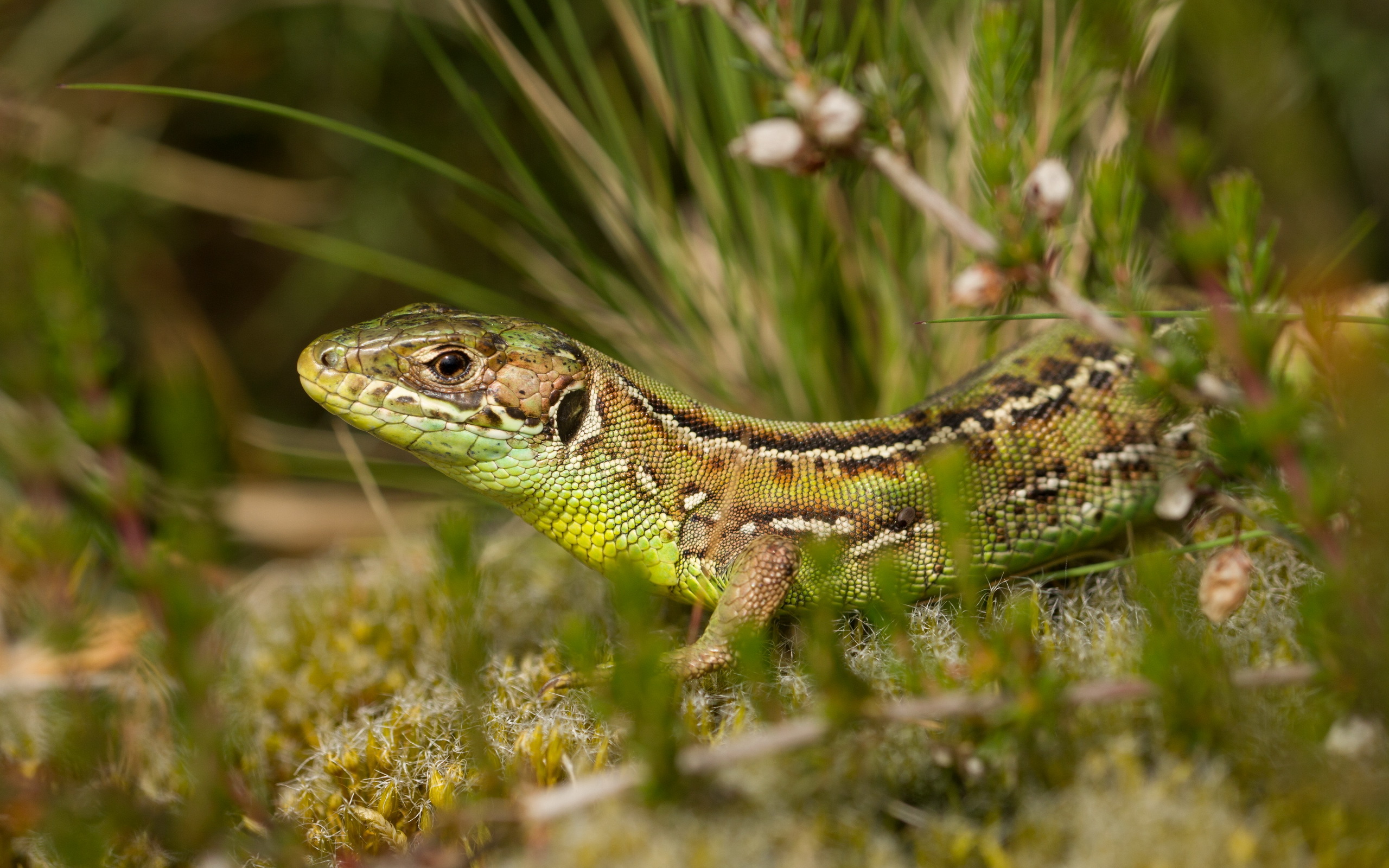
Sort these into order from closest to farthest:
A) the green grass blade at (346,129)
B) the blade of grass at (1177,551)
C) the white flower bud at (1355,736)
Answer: the white flower bud at (1355,736), the blade of grass at (1177,551), the green grass blade at (346,129)

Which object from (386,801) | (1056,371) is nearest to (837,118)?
(1056,371)

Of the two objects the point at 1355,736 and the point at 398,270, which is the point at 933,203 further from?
the point at 398,270

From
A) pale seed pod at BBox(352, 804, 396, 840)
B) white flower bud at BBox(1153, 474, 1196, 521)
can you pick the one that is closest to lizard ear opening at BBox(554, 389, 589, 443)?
pale seed pod at BBox(352, 804, 396, 840)

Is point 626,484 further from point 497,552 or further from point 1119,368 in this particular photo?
point 1119,368

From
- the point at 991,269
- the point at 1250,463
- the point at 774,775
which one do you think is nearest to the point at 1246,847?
the point at 1250,463

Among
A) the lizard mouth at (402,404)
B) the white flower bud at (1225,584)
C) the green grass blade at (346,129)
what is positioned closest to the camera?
the white flower bud at (1225,584)

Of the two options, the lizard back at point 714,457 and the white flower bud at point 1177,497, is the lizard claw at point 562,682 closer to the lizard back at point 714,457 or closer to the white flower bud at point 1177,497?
the lizard back at point 714,457

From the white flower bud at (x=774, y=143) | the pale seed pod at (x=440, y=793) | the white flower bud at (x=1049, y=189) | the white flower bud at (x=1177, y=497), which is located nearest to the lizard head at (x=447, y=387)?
the pale seed pod at (x=440, y=793)
